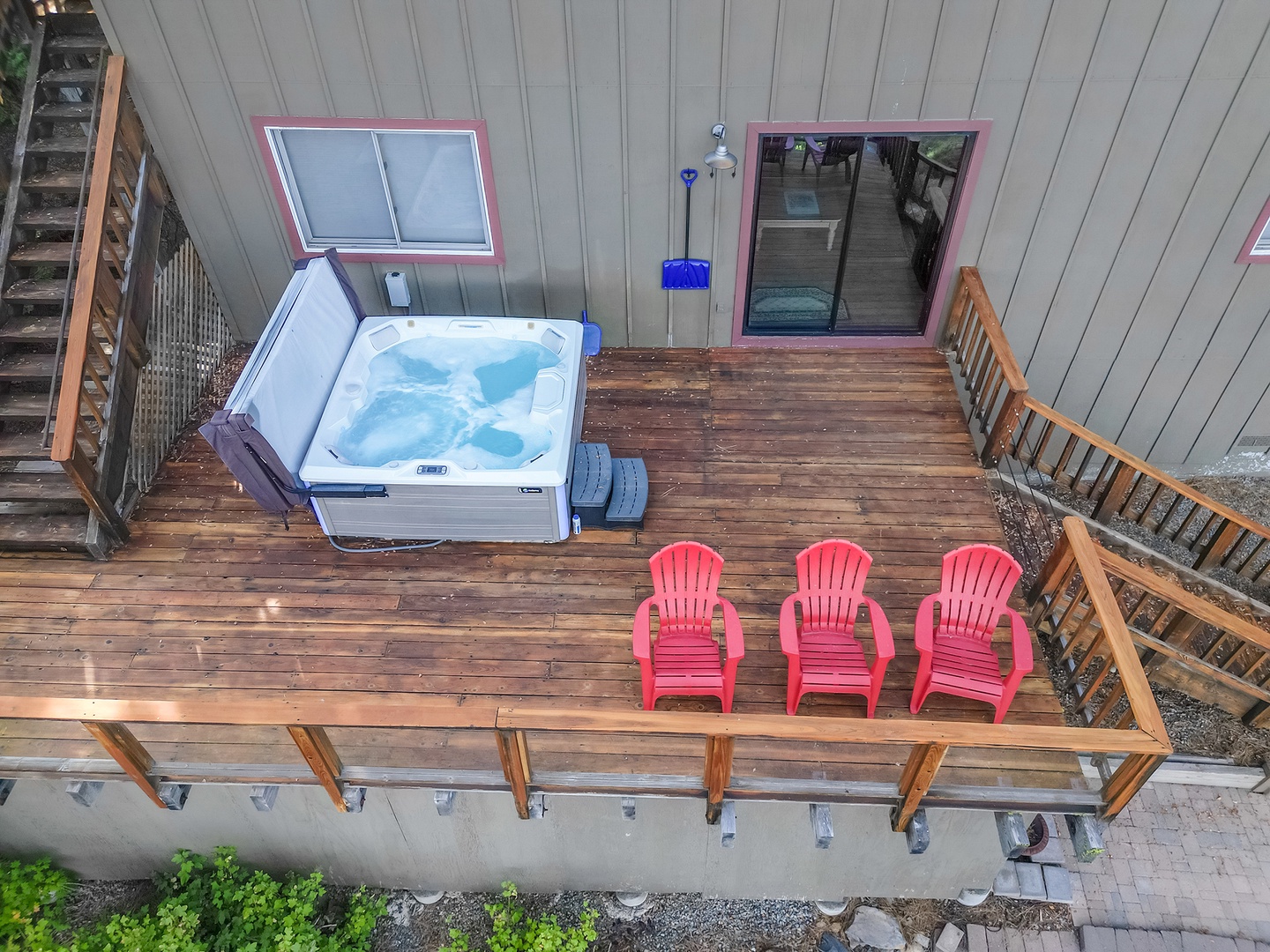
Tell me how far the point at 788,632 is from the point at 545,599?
1.47 meters

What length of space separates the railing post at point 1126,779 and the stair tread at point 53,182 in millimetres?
6988

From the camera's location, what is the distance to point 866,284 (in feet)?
20.6

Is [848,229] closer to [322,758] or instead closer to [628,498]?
[628,498]

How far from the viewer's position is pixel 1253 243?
5.45 metres

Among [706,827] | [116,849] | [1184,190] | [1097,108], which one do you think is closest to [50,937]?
[116,849]

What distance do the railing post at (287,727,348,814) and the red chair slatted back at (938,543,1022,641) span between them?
3.18 meters

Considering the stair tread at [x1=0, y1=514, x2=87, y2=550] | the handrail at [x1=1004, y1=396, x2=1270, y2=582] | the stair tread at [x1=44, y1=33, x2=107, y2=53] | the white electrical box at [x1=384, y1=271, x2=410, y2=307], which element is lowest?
the handrail at [x1=1004, y1=396, x2=1270, y2=582]

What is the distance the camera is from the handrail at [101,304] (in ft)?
15.1

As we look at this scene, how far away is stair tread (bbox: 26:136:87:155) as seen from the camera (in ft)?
17.9

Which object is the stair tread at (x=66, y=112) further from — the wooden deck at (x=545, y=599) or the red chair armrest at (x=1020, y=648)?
the red chair armrest at (x=1020, y=648)

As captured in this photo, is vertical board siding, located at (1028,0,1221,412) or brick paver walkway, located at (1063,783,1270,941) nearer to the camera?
vertical board siding, located at (1028,0,1221,412)

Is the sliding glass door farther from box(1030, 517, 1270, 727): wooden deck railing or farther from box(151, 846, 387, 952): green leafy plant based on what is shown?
box(151, 846, 387, 952): green leafy plant

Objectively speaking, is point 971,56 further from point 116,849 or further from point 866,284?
point 116,849

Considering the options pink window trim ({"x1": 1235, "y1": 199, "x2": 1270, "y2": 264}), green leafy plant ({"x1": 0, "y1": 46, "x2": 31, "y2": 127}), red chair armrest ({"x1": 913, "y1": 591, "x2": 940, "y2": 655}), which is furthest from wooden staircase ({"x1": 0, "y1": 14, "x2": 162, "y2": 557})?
pink window trim ({"x1": 1235, "y1": 199, "x2": 1270, "y2": 264})
